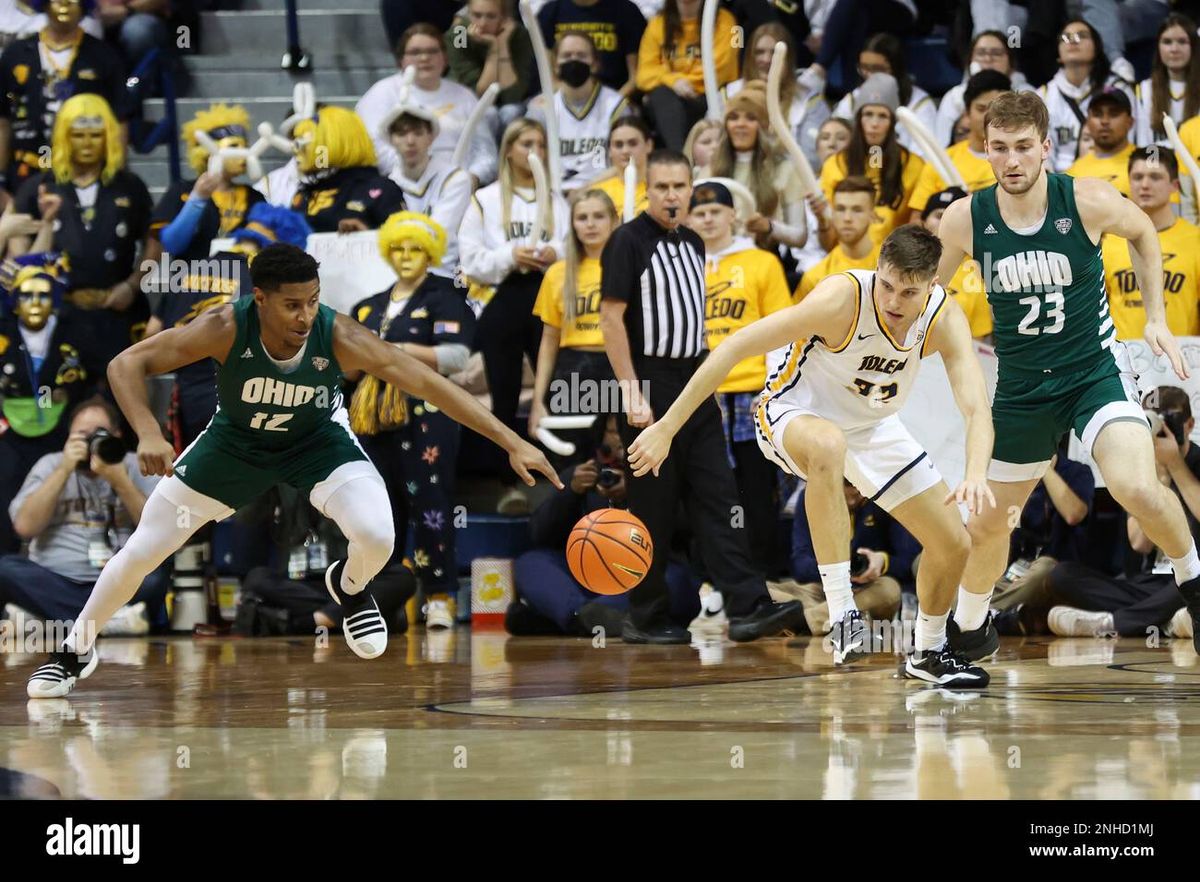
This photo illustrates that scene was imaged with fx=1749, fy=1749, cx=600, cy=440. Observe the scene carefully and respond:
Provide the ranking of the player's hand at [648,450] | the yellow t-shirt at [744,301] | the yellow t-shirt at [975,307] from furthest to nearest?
the yellow t-shirt at [744,301] → the yellow t-shirt at [975,307] → the player's hand at [648,450]

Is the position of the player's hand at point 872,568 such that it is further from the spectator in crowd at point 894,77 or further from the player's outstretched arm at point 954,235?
the player's outstretched arm at point 954,235

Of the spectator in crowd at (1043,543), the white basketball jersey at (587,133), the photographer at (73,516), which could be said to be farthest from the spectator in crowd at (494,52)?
the spectator in crowd at (1043,543)

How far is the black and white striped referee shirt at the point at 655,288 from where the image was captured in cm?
845

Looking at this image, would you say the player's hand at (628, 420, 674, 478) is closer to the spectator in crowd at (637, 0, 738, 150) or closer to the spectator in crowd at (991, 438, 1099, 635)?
the spectator in crowd at (991, 438, 1099, 635)

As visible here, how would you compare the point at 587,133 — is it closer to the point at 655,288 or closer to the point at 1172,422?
the point at 655,288

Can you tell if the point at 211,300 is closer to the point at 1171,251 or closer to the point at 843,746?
the point at 1171,251

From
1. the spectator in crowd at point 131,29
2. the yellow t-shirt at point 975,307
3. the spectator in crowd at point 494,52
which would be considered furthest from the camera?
the spectator in crowd at point 131,29

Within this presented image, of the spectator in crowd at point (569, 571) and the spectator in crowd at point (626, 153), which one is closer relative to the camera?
the spectator in crowd at point (569, 571)

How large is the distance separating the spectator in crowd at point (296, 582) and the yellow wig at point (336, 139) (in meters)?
2.04

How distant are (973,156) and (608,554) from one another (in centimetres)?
404

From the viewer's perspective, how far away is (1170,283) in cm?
927

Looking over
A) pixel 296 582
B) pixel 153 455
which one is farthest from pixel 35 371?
pixel 153 455
